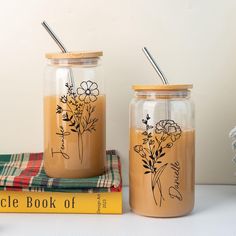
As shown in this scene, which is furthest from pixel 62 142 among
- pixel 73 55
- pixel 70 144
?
pixel 73 55

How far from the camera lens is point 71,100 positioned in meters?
0.85

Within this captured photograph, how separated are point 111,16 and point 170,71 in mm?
152

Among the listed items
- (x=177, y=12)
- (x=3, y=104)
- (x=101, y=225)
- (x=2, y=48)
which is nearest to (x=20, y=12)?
(x=2, y=48)

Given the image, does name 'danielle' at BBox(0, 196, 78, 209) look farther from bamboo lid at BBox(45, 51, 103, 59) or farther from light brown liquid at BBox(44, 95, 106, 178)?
bamboo lid at BBox(45, 51, 103, 59)

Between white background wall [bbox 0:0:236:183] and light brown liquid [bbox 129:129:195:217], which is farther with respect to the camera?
white background wall [bbox 0:0:236:183]

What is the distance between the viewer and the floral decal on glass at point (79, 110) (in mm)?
851

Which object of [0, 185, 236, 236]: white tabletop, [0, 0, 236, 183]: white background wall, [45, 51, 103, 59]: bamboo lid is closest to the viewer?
[0, 185, 236, 236]: white tabletop

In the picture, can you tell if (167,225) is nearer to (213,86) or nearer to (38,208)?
(38,208)

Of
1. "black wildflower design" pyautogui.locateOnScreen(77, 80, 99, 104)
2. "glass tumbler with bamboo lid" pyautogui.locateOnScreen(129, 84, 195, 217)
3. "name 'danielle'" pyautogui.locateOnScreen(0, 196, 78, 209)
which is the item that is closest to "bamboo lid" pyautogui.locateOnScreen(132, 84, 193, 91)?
"glass tumbler with bamboo lid" pyautogui.locateOnScreen(129, 84, 195, 217)

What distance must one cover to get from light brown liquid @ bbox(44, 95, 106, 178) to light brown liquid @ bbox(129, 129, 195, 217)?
9 centimetres

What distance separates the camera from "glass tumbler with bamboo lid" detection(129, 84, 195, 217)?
0.78 m

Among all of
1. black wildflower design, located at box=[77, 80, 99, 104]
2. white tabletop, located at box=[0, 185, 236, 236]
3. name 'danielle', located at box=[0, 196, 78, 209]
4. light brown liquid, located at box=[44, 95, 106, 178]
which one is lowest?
white tabletop, located at box=[0, 185, 236, 236]

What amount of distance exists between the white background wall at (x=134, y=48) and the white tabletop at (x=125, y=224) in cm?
20

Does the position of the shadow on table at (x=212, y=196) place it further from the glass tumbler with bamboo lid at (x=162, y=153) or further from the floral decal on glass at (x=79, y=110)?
the floral decal on glass at (x=79, y=110)
